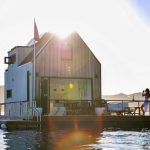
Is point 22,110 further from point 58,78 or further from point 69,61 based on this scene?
point 69,61

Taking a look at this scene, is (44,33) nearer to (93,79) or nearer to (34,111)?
(93,79)

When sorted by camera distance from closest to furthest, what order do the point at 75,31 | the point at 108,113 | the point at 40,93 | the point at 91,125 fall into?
1. the point at 91,125
2. the point at 108,113
3. the point at 40,93
4. the point at 75,31

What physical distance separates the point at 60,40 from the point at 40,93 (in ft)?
15.4

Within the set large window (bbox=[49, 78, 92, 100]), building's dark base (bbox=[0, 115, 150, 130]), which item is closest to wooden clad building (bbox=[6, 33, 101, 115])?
large window (bbox=[49, 78, 92, 100])

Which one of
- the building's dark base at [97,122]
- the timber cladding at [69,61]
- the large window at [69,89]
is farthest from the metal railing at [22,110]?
the large window at [69,89]

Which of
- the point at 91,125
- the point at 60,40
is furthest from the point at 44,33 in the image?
the point at 91,125

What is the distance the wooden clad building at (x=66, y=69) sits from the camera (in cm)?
3391

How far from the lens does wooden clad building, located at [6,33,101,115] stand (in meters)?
33.9

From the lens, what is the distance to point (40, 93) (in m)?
33.6

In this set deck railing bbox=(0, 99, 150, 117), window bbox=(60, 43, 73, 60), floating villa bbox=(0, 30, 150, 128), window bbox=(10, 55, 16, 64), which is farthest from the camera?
window bbox=(10, 55, 16, 64)

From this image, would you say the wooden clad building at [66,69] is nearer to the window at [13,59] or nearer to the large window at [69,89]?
the large window at [69,89]

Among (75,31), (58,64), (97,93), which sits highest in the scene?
(75,31)

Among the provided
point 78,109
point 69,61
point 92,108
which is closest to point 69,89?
point 69,61

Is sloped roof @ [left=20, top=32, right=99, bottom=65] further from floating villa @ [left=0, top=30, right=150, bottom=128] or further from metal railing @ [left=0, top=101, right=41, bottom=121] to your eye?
metal railing @ [left=0, top=101, right=41, bottom=121]
